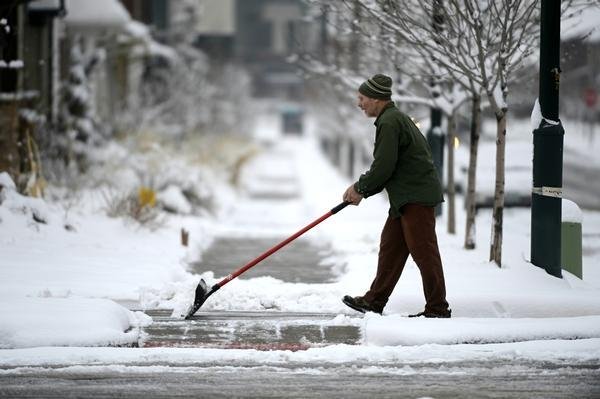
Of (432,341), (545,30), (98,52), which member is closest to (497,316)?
(432,341)

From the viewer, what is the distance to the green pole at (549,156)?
9.02m

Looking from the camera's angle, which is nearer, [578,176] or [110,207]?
[110,207]

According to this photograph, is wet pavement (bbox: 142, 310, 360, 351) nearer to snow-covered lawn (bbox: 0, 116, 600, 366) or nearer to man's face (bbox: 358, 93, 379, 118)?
snow-covered lawn (bbox: 0, 116, 600, 366)

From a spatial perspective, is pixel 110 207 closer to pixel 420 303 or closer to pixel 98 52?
pixel 420 303

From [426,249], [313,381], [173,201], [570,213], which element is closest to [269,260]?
[570,213]

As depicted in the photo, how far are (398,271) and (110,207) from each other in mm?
6123

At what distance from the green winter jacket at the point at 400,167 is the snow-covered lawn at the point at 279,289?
88cm

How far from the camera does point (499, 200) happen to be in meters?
10.1

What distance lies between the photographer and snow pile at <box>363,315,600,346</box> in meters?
7.01

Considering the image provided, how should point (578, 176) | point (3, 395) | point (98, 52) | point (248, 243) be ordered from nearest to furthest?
point (3, 395)
point (248, 243)
point (98, 52)
point (578, 176)

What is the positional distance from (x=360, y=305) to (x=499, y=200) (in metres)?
2.42

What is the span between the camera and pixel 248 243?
1444 centimetres

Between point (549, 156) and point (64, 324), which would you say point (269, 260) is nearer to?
point (549, 156)

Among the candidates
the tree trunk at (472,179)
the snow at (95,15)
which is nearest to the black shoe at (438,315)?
the tree trunk at (472,179)
